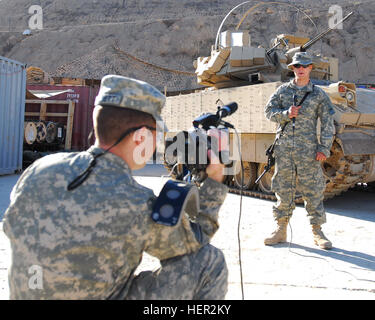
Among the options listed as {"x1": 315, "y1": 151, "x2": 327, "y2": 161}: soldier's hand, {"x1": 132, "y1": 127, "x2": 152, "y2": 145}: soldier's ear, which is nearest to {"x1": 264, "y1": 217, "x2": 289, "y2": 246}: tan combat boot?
{"x1": 315, "y1": 151, "x2": 327, "y2": 161}: soldier's hand

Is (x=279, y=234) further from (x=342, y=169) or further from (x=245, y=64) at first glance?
(x=245, y=64)

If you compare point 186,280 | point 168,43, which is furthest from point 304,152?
point 168,43

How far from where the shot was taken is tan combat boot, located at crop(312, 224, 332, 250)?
13.7ft

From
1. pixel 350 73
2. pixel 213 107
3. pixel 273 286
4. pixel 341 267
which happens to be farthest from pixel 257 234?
pixel 350 73

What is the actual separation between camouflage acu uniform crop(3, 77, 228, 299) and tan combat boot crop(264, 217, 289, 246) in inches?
114

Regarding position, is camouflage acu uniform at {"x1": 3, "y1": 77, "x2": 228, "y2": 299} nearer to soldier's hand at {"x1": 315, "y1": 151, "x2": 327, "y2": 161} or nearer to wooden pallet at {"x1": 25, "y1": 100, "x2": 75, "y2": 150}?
soldier's hand at {"x1": 315, "y1": 151, "x2": 327, "y2": 161}

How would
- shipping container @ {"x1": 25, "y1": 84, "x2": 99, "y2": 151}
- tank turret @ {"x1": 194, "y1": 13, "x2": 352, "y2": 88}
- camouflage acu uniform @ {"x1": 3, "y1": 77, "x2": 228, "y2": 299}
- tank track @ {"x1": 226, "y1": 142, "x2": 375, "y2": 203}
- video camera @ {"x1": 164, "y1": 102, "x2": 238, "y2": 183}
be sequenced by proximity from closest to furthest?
1. camouflage acu uniform @ {"x1": 3, "y1": 77, "x2": 228, "y2": 299}
2. video camera @ {"x1": 164, "y1": 102, "x2": 238, "y2": 183}
3. tank track @ {"x1": 226, "y1": 142, "x2": 375, "y2": 203}
4. tank turret @ {"x1": 194, "y1": 13, "x2": 352, "y2": 88}
5. shipping container @ {"x1": 25, "y1": 84, "x2": 99, "y2": 151}

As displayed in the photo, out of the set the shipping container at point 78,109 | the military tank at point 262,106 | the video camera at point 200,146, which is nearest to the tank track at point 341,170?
the military tank at point 262,106

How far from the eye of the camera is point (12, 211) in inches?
58.3

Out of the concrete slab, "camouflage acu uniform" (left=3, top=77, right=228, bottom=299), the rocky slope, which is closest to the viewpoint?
"camouflage acu uniform" (left=3, top=77, right=228, bottom=299)

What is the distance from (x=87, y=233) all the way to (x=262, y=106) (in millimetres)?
6047

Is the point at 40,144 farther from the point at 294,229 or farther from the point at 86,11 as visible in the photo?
the point at 86,11

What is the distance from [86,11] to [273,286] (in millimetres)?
43681

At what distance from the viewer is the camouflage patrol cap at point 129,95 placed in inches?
60.4
